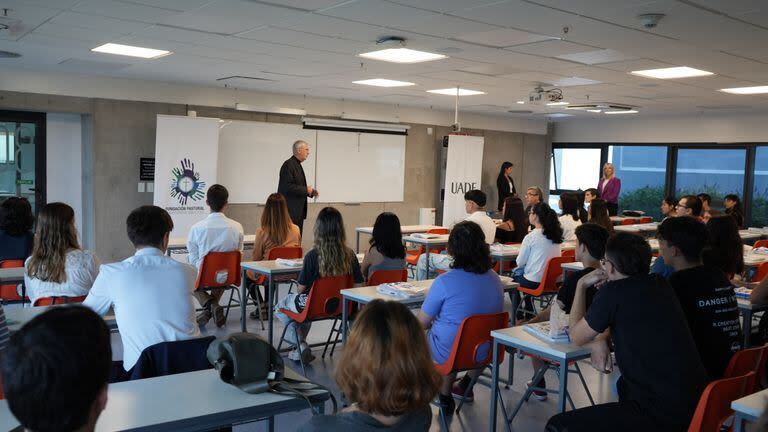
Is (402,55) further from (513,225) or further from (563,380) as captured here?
(563,380)

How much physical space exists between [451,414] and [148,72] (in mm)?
6200

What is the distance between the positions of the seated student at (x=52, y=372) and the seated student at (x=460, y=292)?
2590 mm

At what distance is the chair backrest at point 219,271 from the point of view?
5.79 metres

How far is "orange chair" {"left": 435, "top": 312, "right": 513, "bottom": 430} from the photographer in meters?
3.55

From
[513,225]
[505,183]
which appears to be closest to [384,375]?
[513,225]

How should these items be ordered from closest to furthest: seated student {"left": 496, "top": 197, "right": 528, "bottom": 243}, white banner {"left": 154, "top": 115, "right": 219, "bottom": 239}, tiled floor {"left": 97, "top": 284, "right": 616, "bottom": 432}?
tiled floor {"left": 97, "top": 284, "right": 616, "bottom": 432}, seated student {"left": 496, "top": 197, "right": 528, "bottom": 243}, white banner {"left": 154, "top": 115, "right": 219, "bottom": 239}

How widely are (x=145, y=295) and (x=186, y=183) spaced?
6652 millimetres

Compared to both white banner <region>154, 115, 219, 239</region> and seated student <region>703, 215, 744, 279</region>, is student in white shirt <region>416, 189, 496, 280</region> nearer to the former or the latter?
seated student <region>703, 215, 744, 279</region>

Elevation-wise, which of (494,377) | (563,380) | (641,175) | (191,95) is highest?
(191,95)

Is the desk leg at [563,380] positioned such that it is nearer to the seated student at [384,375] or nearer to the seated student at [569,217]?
the seated student at [384,375]

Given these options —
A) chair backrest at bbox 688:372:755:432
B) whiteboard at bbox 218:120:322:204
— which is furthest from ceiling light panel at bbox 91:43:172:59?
chair backrest at bbox 688:372:755:432

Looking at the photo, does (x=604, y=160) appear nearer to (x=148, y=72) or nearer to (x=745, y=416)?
(x=148, y=72)

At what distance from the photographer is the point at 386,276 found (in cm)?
491

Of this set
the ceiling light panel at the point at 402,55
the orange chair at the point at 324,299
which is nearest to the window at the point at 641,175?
the ceiling light panel at the point at 402,55
